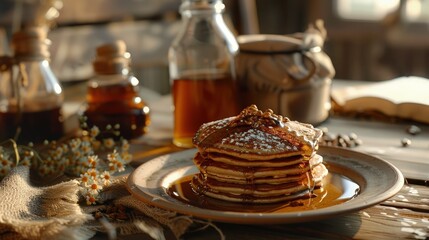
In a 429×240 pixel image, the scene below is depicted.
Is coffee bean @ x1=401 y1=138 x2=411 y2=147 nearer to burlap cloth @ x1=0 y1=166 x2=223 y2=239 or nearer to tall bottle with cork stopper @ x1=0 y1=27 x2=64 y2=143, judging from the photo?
burlap cloth @ x1=0 y1=166 x2=223 y2=239

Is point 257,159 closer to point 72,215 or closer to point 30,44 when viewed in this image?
point 72,215

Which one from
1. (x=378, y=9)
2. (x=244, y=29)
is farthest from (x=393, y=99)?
(x=378, y=9)

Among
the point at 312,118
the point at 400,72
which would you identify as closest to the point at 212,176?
the point at 312,118

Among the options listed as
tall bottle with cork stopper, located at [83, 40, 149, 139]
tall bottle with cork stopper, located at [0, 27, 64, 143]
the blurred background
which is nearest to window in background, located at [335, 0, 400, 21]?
the blurred background

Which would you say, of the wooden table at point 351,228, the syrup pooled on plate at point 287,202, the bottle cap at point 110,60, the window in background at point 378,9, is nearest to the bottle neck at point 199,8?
the bottle cap at point 110,60

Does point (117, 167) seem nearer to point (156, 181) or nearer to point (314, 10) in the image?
point (156, 181)

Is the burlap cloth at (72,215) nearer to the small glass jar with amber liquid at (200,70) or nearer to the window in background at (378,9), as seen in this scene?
the small glass jar with amber liquid at (200,70)
